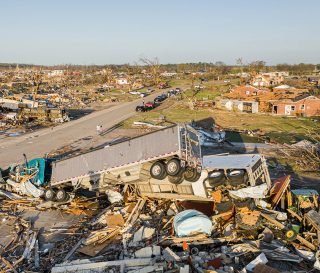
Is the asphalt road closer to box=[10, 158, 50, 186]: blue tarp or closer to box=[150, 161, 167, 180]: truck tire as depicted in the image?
box=[10, 158, 50, 186]: blue tarp

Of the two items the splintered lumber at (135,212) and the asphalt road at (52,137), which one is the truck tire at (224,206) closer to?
the splintered lumber at (135,212)

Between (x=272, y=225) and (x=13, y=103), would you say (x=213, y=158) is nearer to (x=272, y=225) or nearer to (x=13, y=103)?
(x=272, y=225)

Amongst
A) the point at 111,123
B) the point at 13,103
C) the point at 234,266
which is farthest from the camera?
the point at 13,103

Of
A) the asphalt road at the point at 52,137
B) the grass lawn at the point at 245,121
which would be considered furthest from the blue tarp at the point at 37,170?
the grass lawn at the point at 245,121

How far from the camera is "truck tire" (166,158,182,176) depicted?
13633 mm

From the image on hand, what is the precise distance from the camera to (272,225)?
11.7 meters

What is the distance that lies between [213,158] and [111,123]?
25284 millimetres

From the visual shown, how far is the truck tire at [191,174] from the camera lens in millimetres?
13641

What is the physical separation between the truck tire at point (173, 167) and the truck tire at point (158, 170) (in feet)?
0.63

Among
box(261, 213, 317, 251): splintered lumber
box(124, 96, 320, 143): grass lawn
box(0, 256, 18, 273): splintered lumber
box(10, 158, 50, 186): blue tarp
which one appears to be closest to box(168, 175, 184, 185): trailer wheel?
box(261, 213, 317, 251): splintered lumber

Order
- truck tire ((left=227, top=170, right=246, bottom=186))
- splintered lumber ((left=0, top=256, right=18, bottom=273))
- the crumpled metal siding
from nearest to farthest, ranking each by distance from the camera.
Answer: splintered lumber ((left=0, top=256, right=18, bottom=273)), truck tire ((left=227, top=170, right=246, bottom=186)), the crumpled metal siding

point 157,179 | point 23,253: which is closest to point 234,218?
point 157,179

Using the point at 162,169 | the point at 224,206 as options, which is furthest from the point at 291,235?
the point at 162,169

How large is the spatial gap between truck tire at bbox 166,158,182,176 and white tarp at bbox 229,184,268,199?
210cm
